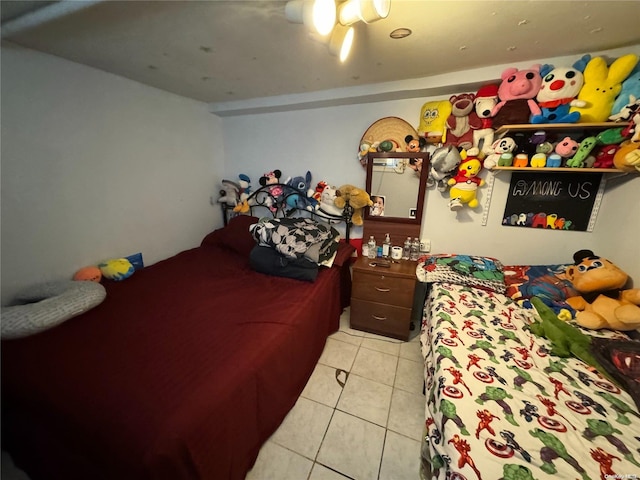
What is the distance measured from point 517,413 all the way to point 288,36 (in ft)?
6.65

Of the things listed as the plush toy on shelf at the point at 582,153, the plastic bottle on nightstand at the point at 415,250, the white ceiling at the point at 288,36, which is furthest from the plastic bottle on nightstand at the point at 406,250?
the white ceiling at the point at 288,36

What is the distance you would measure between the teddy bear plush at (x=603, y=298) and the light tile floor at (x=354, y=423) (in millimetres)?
1050

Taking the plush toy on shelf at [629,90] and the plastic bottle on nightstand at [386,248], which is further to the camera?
the plastic bottle on nightstand at [386,248]

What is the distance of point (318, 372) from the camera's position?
5.86 feet

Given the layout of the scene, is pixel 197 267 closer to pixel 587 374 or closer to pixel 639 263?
pixel 587 374

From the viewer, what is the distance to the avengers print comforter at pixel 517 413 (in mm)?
771

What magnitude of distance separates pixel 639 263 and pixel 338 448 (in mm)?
1946

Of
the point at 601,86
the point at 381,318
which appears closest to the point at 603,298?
the point at 601,86

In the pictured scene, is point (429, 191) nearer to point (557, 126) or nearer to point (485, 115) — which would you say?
point (485, 115)

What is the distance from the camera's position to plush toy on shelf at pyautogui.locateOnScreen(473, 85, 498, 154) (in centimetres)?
173

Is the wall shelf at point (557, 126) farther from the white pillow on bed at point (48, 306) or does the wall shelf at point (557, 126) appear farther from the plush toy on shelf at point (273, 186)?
the white pillow on bed at point (48, 306)

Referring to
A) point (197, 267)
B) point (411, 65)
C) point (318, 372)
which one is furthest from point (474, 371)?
point (197, 267)

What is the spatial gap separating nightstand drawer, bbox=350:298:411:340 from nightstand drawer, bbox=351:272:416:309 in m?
0.05

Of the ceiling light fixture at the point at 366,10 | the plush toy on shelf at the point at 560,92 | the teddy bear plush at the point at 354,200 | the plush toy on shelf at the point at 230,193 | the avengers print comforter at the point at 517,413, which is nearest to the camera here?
the avengers print comforter at the point at 517,413
